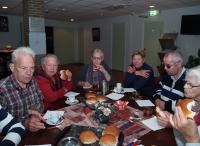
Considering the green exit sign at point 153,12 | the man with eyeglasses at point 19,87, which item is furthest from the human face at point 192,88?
the green exit sign at point 153,12

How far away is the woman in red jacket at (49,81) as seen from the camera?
2.12 m

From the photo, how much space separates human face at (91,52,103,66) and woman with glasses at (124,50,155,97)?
495mm

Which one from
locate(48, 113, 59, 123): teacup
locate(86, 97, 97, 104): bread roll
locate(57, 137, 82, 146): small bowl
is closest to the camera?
locate(57, 137, 82, 146): small bowl

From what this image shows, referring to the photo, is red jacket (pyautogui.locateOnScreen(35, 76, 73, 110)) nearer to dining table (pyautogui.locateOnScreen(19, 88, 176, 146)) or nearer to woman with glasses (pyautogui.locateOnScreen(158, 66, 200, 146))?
dining table (pyautogui.locateOnScreen(19, 88, 176, 146))

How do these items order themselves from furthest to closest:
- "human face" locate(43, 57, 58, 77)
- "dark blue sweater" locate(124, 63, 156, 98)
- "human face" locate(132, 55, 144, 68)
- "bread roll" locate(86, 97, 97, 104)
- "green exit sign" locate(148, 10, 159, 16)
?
"green exit sign" locate(148, 10, 159, 16), "human face" locate(132, 55, 144, 68), "dark blue sweater" locate(124, 63, 156, 98), "human face" locate(43, 57, 58, 77), "bread roll" locate(86, 97, 97, 104)

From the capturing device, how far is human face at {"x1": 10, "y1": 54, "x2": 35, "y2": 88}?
5.40 feet

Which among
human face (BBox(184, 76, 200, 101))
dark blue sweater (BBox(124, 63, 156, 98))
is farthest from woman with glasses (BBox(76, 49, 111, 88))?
human face (BBox(184, 76, 200, 101))

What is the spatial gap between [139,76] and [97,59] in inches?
27.4

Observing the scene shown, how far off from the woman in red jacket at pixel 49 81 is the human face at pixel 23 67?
0.45 metres

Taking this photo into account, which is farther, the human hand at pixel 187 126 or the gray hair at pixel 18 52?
the gray hair at pixel 18 52

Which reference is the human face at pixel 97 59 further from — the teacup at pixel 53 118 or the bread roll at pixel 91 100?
the teacup at pixel 53 118

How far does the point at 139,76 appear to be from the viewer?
281cm

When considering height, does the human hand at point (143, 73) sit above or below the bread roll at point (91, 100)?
above

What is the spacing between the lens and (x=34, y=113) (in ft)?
5.27
